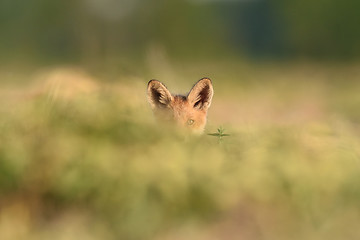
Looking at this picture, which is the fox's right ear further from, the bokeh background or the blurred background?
the blurred background

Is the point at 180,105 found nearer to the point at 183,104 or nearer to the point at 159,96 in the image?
the point at 183,104

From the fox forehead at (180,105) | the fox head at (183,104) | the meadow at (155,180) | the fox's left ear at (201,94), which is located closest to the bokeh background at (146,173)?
the meadow at (155,180)

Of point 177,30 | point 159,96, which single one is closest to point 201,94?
point 159,96

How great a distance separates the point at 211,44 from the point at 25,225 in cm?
3683

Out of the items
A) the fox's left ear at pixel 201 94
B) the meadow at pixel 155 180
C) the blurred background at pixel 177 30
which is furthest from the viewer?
the blurred background at pixel 177 30

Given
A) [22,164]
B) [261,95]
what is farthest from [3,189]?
[261,95]

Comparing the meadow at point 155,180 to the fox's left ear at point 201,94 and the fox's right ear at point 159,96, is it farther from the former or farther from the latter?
the fox's left ear at point 201,94

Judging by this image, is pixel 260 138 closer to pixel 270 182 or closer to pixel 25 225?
pixel 270 182

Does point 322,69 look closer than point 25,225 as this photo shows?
No

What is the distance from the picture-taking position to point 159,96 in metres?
4.83

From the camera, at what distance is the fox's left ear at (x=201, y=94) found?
190 inches

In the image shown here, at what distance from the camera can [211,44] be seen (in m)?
39.3

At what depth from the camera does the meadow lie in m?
2.95

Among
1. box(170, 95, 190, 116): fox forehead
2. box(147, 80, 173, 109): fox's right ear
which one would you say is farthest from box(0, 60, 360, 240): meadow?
box(170, 95, 190, 116): fox forehead
